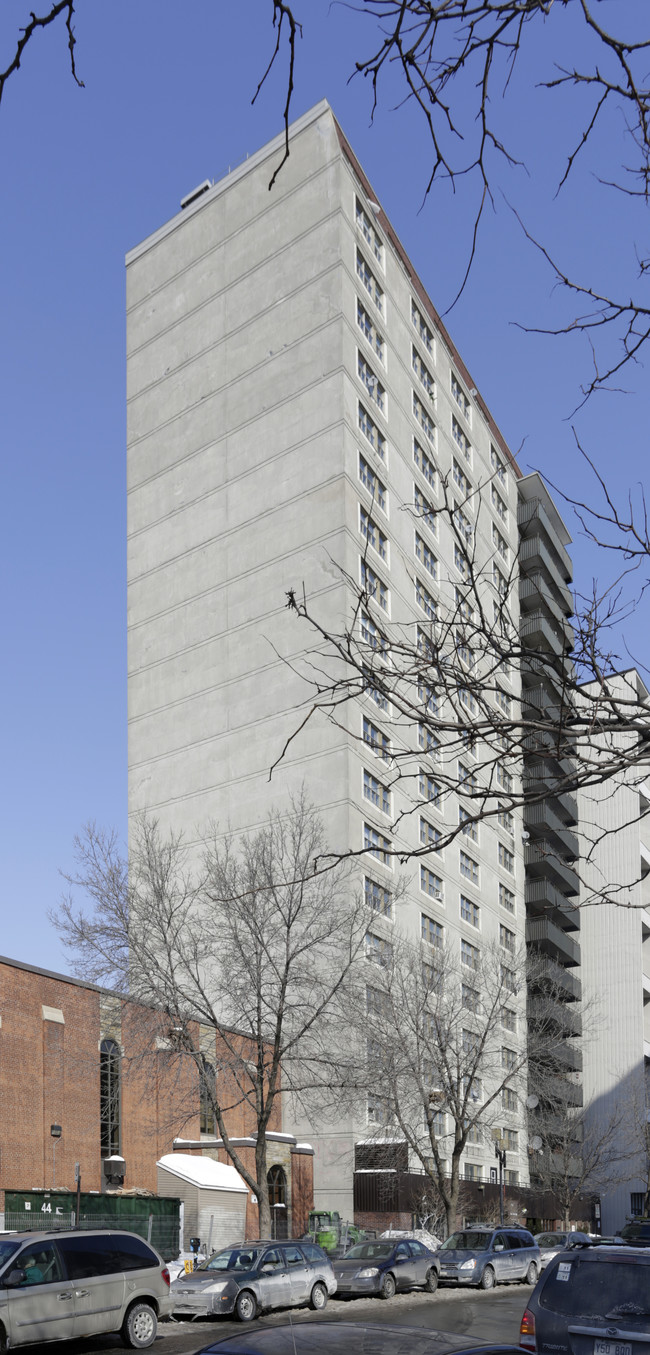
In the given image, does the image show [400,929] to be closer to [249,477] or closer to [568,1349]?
[249,477]

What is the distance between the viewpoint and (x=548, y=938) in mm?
80250

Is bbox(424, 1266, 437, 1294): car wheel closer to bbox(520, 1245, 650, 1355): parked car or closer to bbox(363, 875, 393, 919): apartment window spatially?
bbox(363, 875, 393, 919): apartment window

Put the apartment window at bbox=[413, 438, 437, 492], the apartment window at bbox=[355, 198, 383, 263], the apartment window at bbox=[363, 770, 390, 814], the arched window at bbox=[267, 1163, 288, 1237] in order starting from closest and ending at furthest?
the arched window at bbox=[267, 1163, 288, 1237]
the apartment window at bbox=[363, 770, 390, 814]
the apartment window at bbox=[355, 198, 383, 263]
the apartment window at bbox=[413, 438, 437, 492]

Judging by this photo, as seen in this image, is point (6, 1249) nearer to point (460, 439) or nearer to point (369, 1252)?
point (369, 1252)

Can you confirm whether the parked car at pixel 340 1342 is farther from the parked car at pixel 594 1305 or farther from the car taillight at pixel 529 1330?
the car taillight at pixel 529 1330

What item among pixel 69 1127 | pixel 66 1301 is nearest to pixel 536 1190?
pixel 69 1127

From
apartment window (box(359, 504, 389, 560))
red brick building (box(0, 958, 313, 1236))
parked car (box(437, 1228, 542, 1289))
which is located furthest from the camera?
apartment window (box(359, 504, 389, 560))

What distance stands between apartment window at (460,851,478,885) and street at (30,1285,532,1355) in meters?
36.5

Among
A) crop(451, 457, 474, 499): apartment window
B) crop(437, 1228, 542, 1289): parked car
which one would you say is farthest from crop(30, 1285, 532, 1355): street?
crop(451, 457, 474, 499): apartment window

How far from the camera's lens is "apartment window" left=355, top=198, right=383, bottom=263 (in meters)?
65.9

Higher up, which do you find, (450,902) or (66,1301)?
(450,902)

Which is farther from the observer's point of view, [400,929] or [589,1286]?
[400,929]

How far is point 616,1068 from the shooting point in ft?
285

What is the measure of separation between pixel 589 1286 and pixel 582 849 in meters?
87.7
